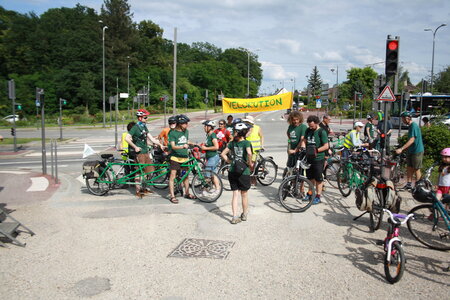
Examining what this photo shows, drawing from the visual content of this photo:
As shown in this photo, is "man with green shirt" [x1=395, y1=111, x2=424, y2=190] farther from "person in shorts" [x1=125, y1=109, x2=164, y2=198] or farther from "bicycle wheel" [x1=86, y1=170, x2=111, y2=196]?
"bicycle wheel" [x1=86, y1=170, x2=111, y2=196]

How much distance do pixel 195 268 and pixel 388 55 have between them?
7199 millimetres

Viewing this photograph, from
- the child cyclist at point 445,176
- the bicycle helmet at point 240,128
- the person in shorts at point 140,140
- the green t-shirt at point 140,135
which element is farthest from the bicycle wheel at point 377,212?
the green t-shirt at point 140,135

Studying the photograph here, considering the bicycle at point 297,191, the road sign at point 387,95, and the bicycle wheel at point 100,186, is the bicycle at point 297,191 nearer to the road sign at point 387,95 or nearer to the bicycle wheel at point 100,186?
the road sign at point 387,95

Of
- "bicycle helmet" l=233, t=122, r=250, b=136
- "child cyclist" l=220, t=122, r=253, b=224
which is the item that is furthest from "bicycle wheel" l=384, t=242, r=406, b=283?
"bicycle helmet" l=233, t=122, r=250, b=136

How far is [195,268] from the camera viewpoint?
470cm

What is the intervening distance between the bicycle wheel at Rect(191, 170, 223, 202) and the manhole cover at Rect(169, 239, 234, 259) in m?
2.32

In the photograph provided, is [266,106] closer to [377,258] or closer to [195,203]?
[195,203]

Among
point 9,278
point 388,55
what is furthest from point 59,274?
point 388,55

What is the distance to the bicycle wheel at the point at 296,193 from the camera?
7211 millimetres

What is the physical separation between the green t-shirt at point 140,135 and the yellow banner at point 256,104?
18.9 feet

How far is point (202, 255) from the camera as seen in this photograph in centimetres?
512

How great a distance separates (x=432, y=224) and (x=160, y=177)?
5.71 m

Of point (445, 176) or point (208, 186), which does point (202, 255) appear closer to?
point (208, 186)

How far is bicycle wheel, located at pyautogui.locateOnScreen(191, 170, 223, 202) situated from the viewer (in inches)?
314
